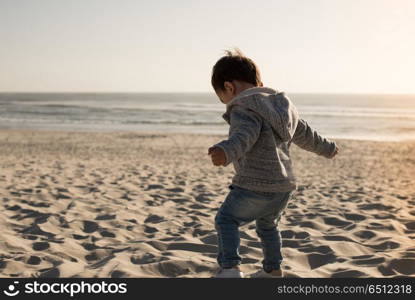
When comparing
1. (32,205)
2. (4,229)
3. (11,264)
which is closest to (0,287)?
(11,264)

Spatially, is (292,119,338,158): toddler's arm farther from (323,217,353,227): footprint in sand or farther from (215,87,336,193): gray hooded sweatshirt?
(323,217,353,227): footprint in sand

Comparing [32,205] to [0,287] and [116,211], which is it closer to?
[116,211]

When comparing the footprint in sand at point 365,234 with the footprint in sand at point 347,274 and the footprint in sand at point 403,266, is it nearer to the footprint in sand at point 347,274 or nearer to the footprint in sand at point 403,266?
the footprint in sand at point 403,266

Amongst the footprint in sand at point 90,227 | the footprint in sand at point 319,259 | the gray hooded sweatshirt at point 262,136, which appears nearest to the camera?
the gray hooded sweatshirt at point 262,136

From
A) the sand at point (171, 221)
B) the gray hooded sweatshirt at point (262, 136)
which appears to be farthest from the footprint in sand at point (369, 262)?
the gray hooded sweatshirt at point (262, 136)

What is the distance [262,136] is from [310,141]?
55 centimetres

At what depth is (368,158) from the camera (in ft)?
41.1

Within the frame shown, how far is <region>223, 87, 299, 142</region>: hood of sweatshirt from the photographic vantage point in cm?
285

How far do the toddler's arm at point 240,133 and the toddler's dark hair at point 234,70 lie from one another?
213mm

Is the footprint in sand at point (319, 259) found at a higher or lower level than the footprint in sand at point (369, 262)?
lower

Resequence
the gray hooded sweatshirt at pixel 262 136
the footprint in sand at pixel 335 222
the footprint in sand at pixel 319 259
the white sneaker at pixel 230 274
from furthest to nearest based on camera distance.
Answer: the footprint in sand at pixel 335 222 → the footprint in sand at pixel 319 259 → the white sneaker at pixel 230 274 → the gray hooded sweatshirt at pixel 262 136

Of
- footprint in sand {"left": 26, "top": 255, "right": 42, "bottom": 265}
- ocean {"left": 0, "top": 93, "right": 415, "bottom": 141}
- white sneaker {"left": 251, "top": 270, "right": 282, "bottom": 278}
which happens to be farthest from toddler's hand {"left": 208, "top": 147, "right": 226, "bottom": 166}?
ocean {"left": 0, "top": 93, "right": 415, "bottom": 141}

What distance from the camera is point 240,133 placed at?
2.75 m

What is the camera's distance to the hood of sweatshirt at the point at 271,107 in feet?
9.34
